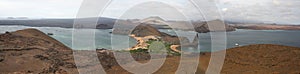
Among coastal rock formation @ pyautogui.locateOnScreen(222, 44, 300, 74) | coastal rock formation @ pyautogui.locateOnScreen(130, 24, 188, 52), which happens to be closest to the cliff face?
coastal rock formation @ pyautogui.locateOnScreen(130, 24, 188, 52)

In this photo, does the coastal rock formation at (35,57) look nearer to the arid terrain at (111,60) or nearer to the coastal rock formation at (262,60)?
the arid terrain at (111,60)

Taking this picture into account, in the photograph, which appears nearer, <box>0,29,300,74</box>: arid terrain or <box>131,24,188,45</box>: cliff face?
<box>0,29,300,74</box>: arid terrain

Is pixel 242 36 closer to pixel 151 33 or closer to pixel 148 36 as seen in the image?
pixel 151 33

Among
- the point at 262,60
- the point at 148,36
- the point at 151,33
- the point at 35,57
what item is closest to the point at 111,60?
the point at 35,57

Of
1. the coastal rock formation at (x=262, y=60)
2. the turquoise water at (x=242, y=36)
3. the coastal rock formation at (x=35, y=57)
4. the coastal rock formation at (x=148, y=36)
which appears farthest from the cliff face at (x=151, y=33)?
the coastal rock formation at (x=262, y=60)

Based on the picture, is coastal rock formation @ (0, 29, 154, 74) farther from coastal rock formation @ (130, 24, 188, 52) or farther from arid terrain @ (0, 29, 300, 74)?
coastal rock formation @ (130, 24, 188, 52)

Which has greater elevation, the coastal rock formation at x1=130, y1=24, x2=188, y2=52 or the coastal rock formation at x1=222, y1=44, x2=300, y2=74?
the coastal rock formation at x1=222, y1=44, x2=300, y2=74

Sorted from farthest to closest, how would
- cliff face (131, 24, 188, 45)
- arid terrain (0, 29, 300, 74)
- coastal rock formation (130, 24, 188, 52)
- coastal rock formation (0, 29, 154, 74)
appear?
cliff face (131, 24, 188, 45) → coastal rock formation (130, 24, 188, 52) → coastal rock formation (0, 29, 154, 74) → arid terrain (0, 29, 300, 74)

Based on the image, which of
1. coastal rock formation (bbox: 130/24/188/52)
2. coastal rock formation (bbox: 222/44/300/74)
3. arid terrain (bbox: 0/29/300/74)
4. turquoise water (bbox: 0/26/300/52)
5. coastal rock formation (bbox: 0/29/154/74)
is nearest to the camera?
coastal rock formation (bbox: 222/44/300/74)

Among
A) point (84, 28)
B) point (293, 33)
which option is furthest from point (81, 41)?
point (293, 33)
